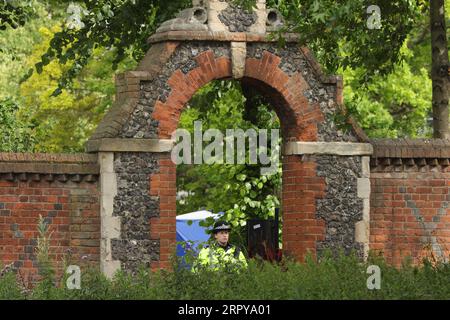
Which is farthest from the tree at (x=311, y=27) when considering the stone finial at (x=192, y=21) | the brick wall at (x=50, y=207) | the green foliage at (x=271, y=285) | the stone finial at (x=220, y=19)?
the green foliage at (x=271, y=285)

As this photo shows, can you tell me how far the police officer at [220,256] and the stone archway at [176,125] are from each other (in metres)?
0.89

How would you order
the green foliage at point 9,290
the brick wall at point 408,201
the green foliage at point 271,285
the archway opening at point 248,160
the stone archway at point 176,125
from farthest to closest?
the archway opening at point 248,160
the brick wall at point 408,201
the stone archway at point 176,125
the green foliage at point 9,290
the green foliage at point 271,285

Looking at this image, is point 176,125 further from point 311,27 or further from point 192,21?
point 311,27

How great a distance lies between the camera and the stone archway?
1892 centimetres

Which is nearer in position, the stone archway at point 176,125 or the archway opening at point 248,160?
the stone archway at point 176,125

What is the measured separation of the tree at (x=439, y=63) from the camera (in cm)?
2067

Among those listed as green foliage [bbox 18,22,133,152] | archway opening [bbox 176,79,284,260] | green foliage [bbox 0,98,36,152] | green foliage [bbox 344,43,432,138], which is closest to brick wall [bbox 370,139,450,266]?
archway opening [bbox 176,79,284,260]

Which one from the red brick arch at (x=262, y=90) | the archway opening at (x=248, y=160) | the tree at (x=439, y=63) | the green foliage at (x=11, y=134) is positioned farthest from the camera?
the green foliage at (x=11, y=134)

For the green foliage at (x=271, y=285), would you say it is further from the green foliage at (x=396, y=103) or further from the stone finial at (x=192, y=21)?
the green foliage at (x=396, y=103)

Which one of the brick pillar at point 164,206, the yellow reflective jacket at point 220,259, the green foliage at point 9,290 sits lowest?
the green foliage at point 9,290

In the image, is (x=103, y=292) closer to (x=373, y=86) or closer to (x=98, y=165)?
(x=98, y=165)

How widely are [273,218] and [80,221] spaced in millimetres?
5289


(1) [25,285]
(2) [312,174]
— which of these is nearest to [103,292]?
(1) [25,285]

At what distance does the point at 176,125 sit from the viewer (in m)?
19.4
